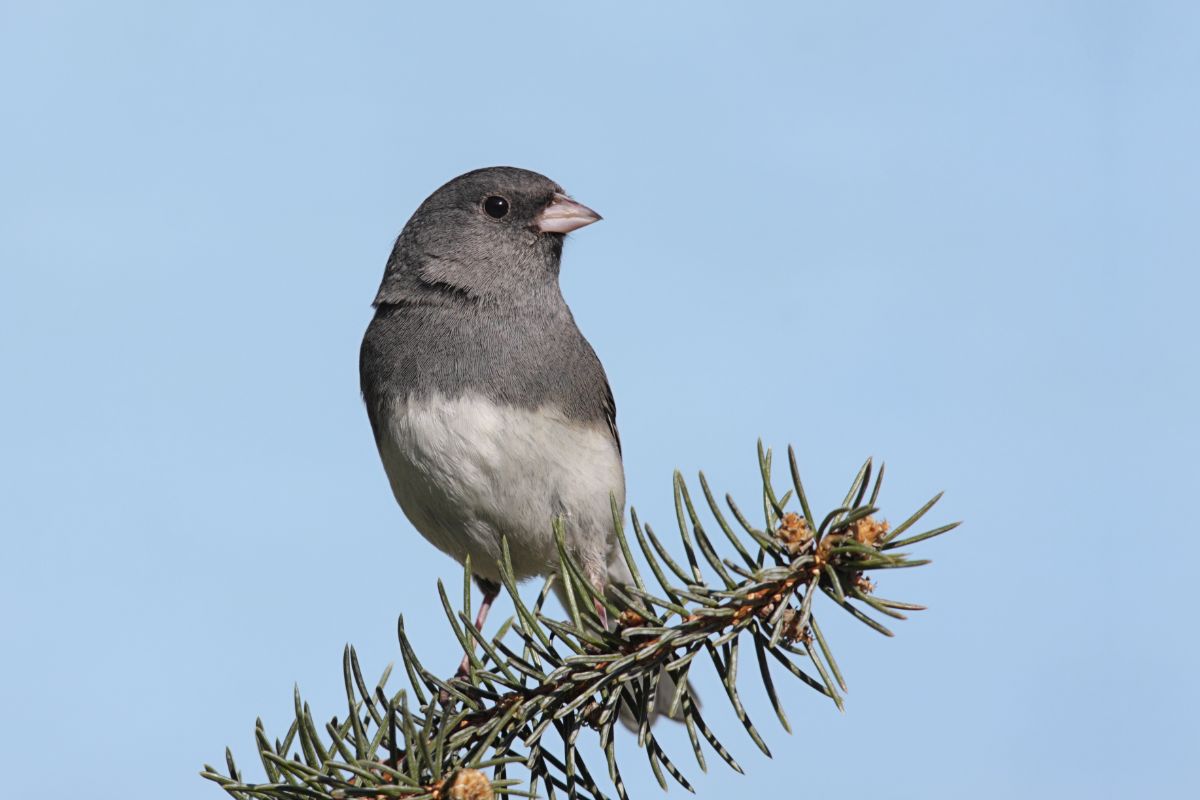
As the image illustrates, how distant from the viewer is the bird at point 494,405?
2.70 meters

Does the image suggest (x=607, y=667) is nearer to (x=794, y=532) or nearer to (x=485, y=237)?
(x=794, y=532)

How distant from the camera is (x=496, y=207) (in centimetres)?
329

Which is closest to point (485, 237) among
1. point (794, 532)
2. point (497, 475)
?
point (497, 475)

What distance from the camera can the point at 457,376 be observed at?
2746 mm

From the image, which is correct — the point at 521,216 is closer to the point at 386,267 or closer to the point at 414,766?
the point at 386,267

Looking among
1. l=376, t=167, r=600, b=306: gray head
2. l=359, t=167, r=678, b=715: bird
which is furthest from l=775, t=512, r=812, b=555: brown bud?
l=376, t=167, r=600, b=306: gray head

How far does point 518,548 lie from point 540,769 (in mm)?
1075

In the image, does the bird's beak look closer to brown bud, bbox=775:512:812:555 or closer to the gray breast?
the gray breast

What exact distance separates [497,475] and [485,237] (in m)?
0.80

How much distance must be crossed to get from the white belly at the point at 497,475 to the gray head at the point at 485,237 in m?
0.45

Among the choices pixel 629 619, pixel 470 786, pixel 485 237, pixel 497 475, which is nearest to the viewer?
pixel 470 786

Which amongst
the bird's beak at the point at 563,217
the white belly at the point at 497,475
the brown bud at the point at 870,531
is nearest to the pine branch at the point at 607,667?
the brown bud at the point at 870,531

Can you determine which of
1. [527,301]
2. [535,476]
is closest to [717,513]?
[535,476]

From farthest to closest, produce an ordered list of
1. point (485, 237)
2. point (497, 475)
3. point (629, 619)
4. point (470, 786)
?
point (485, 237) → point (497, 475) → point (629, 619) → point (470, 786)
